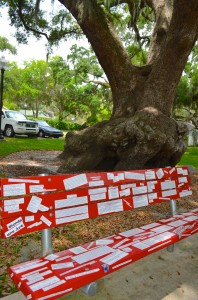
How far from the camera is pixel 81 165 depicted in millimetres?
7207

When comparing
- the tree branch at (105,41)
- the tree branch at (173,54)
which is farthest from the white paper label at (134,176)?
the tree branch at (105,41)

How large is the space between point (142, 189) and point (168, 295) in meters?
1.22

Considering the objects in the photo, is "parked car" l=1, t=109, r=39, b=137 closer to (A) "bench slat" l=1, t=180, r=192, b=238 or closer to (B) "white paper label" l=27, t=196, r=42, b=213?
(A) "bench slat" l=1, t=180, r=192, b=238

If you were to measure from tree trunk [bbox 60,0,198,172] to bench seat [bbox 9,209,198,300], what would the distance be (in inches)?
141

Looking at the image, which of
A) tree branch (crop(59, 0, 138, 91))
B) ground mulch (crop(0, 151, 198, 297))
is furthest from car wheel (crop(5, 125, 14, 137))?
ground mulch (crop(0, 151, 198, 297))

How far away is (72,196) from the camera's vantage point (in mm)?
2699

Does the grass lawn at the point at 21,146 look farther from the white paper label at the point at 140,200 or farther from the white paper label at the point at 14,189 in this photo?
the white paper label at the point at 14,189

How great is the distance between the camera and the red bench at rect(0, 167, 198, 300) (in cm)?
200

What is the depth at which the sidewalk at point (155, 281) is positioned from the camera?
98.2 inches

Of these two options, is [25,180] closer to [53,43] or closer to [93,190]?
[93,190]

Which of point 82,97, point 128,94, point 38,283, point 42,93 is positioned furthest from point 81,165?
point 42,93

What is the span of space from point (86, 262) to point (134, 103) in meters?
5.97

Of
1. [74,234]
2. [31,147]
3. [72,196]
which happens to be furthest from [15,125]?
[72,196]

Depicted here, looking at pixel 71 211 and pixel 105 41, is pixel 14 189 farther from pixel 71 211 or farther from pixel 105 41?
pixel 105 41
